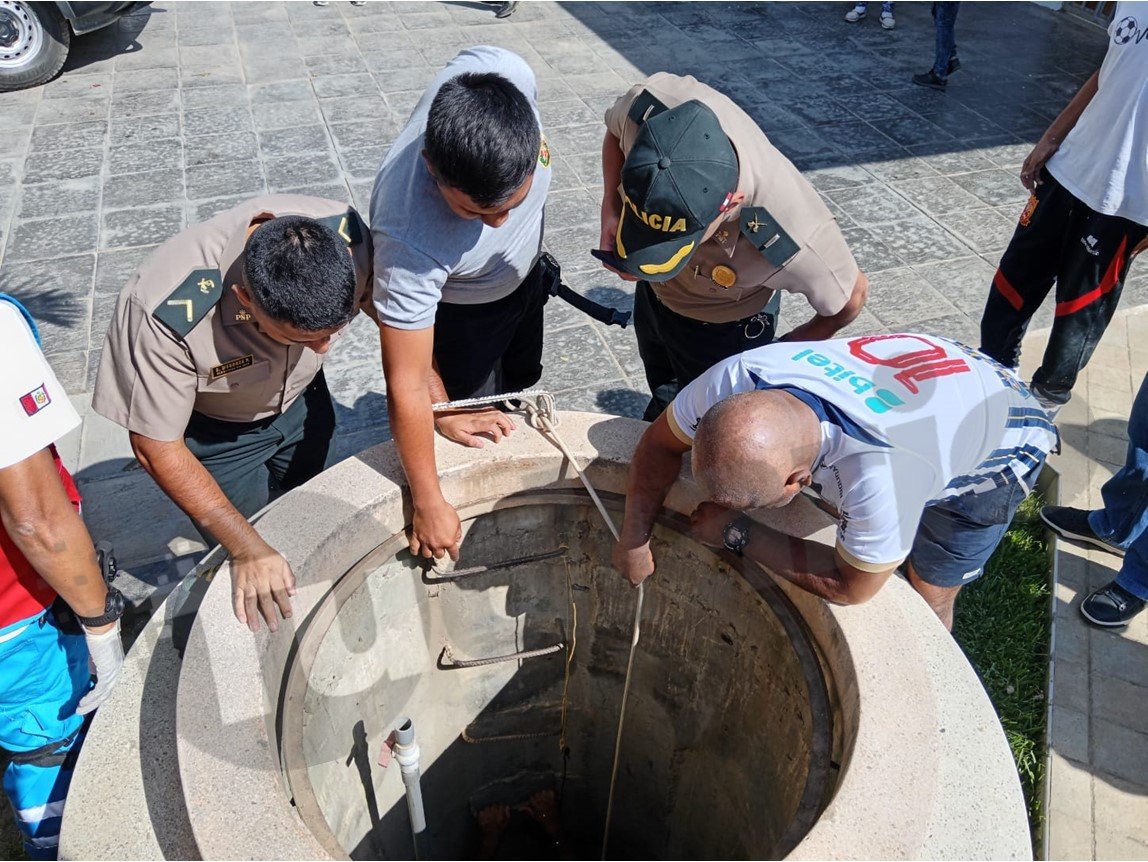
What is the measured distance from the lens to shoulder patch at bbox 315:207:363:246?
250 centimetres

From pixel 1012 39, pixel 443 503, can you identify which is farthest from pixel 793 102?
pixel 443 503

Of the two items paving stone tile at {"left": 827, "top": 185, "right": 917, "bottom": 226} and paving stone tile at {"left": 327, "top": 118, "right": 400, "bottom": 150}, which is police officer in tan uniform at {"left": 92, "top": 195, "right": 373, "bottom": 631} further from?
paving stone tile at {"left": 827, "top": 185, "right": 917, "bottom": 226}

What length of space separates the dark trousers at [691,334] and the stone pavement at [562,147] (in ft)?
3.44

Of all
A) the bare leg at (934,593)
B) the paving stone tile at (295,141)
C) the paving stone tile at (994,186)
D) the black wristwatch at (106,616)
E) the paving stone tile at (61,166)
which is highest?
the black wristwatch at (106,616)

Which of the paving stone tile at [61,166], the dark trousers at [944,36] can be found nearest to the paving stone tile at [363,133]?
the paving stone tile at [61,166]

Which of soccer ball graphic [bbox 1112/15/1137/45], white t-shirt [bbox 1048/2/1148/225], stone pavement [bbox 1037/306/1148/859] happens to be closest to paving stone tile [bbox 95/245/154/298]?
white t-shirt [bbox 1048/2/1148/225]

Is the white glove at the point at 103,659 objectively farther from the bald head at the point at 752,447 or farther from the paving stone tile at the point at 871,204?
the paving stone tile at the point at 871,204

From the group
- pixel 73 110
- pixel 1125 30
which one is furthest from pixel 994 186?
pixel 73 110

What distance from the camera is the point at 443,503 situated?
98.4 inches

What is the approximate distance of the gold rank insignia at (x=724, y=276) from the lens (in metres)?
2.83

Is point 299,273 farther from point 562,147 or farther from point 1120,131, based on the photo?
point 562,147

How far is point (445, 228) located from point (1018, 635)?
2725mm

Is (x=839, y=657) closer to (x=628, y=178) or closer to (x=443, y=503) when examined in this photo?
(x=443, y=503)

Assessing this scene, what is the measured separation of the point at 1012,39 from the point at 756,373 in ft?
27.3
